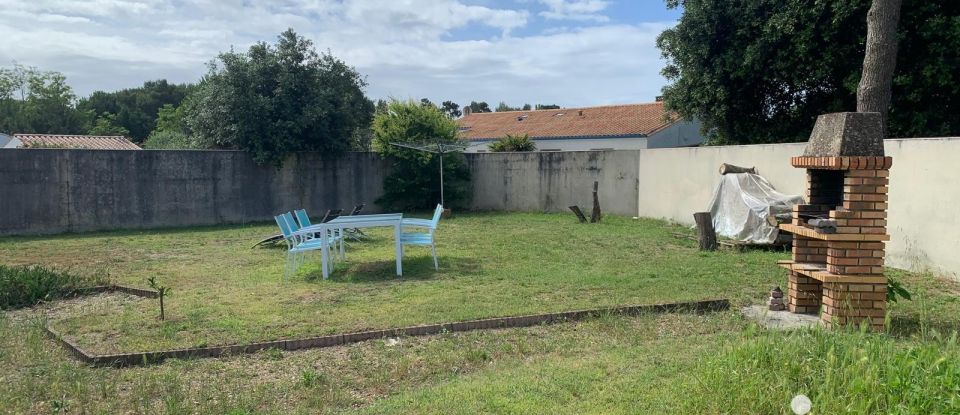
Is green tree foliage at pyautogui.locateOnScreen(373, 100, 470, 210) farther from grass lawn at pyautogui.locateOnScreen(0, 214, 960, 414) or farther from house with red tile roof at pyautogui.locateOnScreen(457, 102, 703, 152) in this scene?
house with red tile roof at pyautogui.locateOnScreen(457, 102, 703, 152)

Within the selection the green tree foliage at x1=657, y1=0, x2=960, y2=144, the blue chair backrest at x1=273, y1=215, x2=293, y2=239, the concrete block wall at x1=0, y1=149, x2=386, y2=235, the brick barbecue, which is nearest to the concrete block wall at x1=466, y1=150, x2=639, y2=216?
the green tree foliage at x1=657, y1=0, x2=960, y2=144

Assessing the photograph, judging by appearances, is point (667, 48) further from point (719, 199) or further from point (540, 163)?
point (719, 199)

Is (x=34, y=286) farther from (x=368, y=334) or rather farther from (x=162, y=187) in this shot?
(x=162, y=187)

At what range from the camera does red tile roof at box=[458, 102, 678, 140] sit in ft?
97.8

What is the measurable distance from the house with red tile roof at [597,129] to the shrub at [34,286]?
19.9 meters

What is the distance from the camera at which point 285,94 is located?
51.7ft

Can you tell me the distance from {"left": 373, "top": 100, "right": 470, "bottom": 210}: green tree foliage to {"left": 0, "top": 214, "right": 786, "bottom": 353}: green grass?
5155 millimetres

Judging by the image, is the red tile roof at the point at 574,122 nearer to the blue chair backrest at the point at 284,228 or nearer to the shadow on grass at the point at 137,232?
the shadow on grass at the point at 137,232

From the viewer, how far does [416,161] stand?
17156mm

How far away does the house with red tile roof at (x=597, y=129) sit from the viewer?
29077mm

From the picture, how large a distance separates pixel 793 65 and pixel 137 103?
5296 centimetres

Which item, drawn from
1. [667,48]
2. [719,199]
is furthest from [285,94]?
[719,199]

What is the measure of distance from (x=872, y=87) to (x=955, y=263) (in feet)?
7.61

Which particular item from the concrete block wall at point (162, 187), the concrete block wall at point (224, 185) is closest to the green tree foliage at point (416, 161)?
the concrete block wall at point (224, 185)
